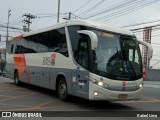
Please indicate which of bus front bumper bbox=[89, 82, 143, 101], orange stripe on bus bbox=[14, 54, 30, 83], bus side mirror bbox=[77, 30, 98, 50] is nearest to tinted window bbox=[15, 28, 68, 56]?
orange stripe on bus bbox=[14, 54, 30, 83]

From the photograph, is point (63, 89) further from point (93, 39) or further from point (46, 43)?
point (93, 39)

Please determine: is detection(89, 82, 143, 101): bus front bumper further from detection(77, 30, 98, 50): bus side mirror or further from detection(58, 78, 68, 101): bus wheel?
detection(58, 78, 68, 101): bus wheel

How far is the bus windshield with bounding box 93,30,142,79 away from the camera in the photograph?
11781 millimetres

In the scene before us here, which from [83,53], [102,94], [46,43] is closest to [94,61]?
[83,53]

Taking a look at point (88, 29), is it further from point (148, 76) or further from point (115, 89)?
point (148, 76)

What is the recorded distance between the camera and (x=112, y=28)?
42.0 ft

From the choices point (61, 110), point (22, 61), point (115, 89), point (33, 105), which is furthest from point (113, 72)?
point (22, 61)

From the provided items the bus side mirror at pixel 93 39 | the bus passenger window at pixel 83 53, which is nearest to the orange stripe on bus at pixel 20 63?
the bus passenger window at pixel 83 53

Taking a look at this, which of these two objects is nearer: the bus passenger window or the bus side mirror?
the bus side mirror

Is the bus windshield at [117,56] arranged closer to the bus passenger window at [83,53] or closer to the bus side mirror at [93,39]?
the bus passenger window at [83,53]

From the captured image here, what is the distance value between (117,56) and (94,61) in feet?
3.15

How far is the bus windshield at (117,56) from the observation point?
11781mm

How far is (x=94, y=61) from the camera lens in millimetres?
11719

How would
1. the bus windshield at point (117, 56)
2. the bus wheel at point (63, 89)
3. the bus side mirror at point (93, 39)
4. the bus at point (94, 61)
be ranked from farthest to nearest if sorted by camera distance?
the bus wheel at point (63, 89) < the bus windshield at point (117, 56) < the bus at point (94, 61) < the bus side mirror at point (93, 39)
